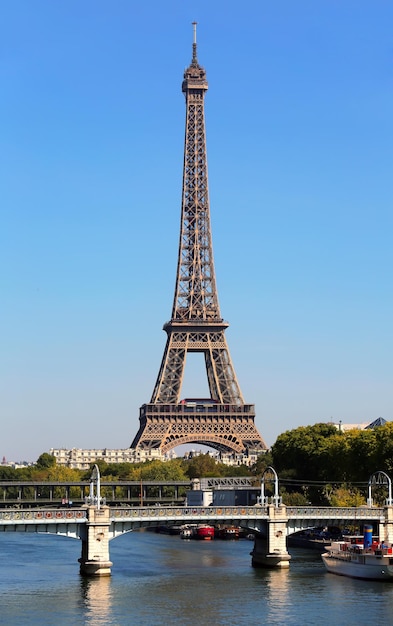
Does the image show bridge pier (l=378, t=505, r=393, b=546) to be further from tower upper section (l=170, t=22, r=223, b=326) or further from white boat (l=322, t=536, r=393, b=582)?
tower upper section (l=170, t=22, r=223, b=326)

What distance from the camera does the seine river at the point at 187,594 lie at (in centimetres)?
5862

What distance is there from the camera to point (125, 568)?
82812 millimetres

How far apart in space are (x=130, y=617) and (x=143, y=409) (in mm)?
118589

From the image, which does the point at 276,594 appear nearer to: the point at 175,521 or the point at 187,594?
the point at 187,594

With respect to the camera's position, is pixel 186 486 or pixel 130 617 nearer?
pixel 130 617

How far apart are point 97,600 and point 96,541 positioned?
31.6 ft

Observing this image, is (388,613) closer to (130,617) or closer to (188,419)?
(130,617)

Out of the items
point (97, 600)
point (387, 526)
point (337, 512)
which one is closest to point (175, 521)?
point (337, 512)

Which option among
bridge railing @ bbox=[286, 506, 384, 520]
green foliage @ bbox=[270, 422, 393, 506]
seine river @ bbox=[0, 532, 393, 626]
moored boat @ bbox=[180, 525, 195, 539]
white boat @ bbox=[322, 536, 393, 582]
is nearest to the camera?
seine river @ bbox=[0, 532, 393, 626]

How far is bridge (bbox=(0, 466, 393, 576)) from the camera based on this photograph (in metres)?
72.8

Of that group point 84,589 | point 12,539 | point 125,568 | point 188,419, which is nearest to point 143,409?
point 188,419

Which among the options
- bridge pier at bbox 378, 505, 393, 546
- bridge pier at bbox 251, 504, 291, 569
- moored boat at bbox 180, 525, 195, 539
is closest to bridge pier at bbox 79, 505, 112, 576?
bridge pier at bbox 251, 504, 291, 569

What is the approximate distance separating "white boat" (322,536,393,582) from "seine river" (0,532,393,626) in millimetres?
966

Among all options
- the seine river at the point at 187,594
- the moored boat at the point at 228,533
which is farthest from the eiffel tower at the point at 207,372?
the seine river at the point at 187,594
